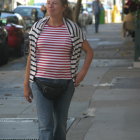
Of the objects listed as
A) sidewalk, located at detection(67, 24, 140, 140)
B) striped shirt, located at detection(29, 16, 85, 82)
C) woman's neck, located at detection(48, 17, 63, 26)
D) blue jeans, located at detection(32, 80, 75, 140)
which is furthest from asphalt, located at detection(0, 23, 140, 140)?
woman's neck, located at detection(48, 17, 63, 26)

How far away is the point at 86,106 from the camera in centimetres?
975

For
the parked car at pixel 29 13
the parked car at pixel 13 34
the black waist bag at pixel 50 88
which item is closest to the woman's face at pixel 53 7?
the black waist bag at pixel 50 88

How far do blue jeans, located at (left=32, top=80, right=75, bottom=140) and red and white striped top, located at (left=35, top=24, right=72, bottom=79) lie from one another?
158mm

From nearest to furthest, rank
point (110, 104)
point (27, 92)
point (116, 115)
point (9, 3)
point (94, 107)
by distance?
point (27, 92) → point (116, 115) → point (94, 107) → point (110, 104) → point (9, 3)

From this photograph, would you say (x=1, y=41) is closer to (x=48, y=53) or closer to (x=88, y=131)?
(x=88, y=131)

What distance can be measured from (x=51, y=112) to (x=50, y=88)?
240 mm

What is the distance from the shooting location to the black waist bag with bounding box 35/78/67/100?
5.41 meters

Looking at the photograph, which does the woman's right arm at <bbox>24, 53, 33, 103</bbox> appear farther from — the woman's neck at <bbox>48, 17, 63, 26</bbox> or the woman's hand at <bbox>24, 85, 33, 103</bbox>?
the woman's neck at <bbox>48, 17, 63, 26</bbox>

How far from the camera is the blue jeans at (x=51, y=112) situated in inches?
215

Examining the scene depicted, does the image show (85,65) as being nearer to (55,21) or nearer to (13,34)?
(55,21)

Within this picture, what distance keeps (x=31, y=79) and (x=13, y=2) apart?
3962 centimetres

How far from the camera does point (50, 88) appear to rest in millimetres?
5418

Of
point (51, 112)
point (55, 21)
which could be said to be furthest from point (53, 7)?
point (51, 112)

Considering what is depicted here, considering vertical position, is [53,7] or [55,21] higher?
[53,7]
